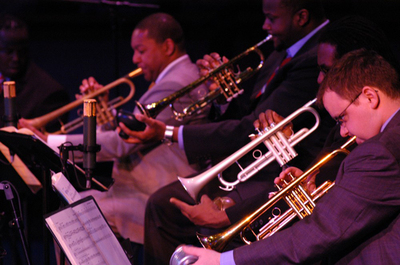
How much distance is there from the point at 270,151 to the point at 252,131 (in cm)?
34

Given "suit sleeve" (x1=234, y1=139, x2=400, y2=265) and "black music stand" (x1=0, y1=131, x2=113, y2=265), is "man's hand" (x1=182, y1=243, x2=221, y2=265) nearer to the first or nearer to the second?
"suit sleeve" (x1=234, y1=139, x2=400, y2=265)

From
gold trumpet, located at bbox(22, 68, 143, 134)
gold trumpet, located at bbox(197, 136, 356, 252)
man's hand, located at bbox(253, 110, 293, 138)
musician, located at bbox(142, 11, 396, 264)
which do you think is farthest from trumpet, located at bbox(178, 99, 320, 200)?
gold trumpet, located at bbox(22, 68, 143, 134)

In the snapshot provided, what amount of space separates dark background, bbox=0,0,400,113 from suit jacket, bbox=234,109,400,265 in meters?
3.69

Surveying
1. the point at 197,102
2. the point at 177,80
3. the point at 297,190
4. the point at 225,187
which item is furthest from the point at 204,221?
the point at 177,80

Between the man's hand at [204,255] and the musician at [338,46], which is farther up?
the musician at [338,46]

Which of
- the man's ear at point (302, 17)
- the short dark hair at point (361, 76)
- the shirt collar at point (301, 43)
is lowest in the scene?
the short dark hair at point (361, 76)

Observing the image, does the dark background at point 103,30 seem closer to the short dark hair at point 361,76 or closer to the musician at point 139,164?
the musician at point 139,164

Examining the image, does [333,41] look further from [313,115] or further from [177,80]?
[177,80]

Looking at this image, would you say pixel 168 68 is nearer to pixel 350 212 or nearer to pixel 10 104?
pixel 10 104

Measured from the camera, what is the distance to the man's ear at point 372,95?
1.76 m

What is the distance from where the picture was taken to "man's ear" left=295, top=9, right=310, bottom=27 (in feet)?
9.95

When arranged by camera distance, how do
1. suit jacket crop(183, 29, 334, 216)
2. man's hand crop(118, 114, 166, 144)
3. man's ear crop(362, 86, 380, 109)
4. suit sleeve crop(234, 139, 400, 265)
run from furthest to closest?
man's hand crop(118, 114, 166, 144) < suit jacket crop(183, 29, 334, 216) < man's ear crop(362, 86, 380, 109) < suit sleeve crop(234, 139, 400, 265)

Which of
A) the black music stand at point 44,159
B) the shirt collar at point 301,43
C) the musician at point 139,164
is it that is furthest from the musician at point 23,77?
the shirt collar at point 301,43

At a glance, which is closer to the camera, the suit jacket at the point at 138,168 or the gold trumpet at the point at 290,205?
the gold trumpet at the point at 290,205
